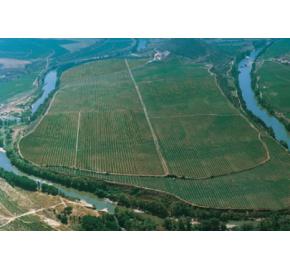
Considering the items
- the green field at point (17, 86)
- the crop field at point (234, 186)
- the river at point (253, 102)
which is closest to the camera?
the crop field at point (234, 186)

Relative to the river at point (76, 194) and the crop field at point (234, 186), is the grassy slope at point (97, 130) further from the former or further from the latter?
the river at point (76, 194)

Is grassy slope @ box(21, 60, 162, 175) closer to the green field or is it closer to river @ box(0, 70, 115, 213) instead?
river @ box(0, 70, 115, 213)

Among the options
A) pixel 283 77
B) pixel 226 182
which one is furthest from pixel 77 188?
pixel 283 77

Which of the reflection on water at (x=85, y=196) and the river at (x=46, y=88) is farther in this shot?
the river at (x=46, y=88)

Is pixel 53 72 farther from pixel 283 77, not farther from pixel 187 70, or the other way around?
pixel 283 77

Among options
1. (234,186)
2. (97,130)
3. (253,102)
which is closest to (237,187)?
(234,186)

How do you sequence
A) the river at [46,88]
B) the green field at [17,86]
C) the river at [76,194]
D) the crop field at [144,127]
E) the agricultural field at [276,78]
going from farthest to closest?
the green field at [17,86] < the river at [46,88] < the agricultural field at [276,78] < the crop field at [144,127] < the river at [76,194]

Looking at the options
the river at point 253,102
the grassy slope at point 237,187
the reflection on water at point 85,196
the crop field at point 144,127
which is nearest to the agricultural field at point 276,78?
the river at point 253,102

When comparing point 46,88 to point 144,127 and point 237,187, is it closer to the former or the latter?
point 144,127
